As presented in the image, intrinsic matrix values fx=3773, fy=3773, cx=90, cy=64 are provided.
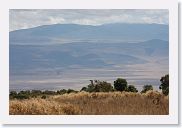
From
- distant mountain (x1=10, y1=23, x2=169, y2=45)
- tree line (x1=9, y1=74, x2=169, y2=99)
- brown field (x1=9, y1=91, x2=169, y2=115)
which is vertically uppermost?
distant mountain (x1=10, y1=23, x2=169, y2=45)

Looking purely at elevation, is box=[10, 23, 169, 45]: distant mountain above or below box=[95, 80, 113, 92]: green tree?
above

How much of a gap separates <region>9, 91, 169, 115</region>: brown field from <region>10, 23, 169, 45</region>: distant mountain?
0.50 metres

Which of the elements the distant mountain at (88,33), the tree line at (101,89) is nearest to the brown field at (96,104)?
the tree line at (101,89)

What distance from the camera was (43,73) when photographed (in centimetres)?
3422

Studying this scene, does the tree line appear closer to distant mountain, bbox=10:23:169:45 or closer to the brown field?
the brown field

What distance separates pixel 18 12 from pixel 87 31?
65 cm

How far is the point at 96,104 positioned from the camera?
112 ft

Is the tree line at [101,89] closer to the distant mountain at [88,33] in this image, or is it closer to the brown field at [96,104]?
the brown field at [96,104]

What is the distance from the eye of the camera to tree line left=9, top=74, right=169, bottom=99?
112ft

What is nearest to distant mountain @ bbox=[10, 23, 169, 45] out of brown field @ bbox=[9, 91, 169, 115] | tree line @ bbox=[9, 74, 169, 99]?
tree line @ bbox=[9, 74, 169, 99]

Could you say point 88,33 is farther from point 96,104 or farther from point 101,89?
point 96,104

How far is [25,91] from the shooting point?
34.2m
